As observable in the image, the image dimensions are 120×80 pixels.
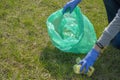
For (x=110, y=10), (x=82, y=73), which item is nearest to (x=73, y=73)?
(x=82, y=73)

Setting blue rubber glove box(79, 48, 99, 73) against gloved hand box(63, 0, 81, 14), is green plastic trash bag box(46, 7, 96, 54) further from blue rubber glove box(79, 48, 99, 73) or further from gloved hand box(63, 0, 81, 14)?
blue rubber glove box(79, 48, 99, 73)

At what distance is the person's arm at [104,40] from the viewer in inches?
88.5

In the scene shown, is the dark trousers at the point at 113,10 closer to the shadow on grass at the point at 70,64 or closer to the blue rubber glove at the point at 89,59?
the shadow on grass at the point at 70,64

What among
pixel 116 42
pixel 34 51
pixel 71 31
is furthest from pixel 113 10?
pixel 34 51

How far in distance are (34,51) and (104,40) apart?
2.04 feet

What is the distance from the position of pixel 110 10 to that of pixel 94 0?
28.1 inches

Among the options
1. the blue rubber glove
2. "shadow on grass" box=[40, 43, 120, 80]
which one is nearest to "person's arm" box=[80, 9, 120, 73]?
the blue rubber glove

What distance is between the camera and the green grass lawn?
238 centimetres

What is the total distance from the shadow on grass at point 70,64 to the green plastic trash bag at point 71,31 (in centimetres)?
7

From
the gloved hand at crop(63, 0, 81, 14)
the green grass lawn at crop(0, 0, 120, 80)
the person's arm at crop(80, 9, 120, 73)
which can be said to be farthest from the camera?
the gloved hand at crop(63, 0, 81, 14)

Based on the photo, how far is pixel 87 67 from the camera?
2320mm

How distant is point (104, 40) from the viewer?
227cm

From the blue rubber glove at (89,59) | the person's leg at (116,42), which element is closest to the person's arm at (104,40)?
the blue rubber glove at (89,59)

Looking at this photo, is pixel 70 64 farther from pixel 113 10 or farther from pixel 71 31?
pixel 113 10
